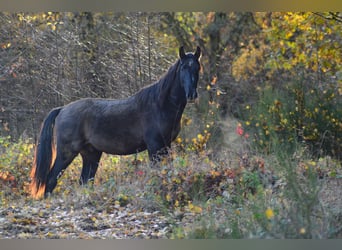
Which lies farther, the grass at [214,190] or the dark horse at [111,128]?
the dark horse at [111,128]

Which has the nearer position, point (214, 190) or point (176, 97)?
point (214, 190)

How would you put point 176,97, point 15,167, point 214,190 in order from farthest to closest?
point 15,167
point 176,97
point 214,190

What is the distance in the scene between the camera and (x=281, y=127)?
9.84 meters

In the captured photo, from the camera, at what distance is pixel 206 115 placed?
37.3 feet

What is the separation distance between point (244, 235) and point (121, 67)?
23.0 feet

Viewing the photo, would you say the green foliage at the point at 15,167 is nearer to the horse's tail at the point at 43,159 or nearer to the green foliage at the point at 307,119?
the horse's tail at the point at 43,159

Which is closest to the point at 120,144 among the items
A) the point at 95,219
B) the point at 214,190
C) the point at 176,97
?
the point at 176,97

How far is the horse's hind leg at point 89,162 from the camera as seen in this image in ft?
31.7

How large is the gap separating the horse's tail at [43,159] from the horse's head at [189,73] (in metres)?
2.02

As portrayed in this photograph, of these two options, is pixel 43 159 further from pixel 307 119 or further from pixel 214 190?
pixel 307 119

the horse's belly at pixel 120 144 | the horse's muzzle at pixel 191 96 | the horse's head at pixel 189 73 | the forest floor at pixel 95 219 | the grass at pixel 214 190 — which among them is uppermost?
the horse's head at pixel 189 73

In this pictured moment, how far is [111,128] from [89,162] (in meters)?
0.72

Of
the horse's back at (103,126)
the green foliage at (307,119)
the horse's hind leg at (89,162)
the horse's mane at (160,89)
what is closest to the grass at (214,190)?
the horse's hind leg at (89,162)

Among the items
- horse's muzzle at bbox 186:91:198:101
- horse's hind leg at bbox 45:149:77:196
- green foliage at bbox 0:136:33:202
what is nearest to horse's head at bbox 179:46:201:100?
horse's muzzle at bbox 186:91:198:101
